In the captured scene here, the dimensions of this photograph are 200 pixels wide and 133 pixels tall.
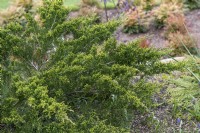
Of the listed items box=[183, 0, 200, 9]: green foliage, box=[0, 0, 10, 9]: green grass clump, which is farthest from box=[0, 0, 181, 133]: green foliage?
box=[0, 0, 10, 9]: green grass clump

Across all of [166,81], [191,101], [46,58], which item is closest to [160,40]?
[166,81]

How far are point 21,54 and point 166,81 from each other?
2050 millimetres

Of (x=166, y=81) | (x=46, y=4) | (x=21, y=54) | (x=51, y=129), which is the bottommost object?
(x=166, y=81)

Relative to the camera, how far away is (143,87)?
422 centimetres

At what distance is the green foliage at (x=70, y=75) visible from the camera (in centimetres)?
371

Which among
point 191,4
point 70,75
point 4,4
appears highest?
point 70,75

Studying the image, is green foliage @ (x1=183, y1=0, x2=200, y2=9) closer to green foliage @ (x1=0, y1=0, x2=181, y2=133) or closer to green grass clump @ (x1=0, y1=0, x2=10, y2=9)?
green grass clump @ (x1=0, y1=0, x2=10, y2=9)

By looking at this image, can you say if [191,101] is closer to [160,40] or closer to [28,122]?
[28,122]

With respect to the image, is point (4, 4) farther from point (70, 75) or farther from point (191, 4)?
point (70, 75)

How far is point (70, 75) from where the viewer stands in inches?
158

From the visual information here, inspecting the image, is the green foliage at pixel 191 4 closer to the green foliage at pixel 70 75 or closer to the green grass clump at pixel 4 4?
the green grass clump at pixel 4 4

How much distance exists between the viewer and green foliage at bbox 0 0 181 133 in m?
3.71

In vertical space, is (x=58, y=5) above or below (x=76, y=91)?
above

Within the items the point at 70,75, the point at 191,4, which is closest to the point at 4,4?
the point at 191,4
